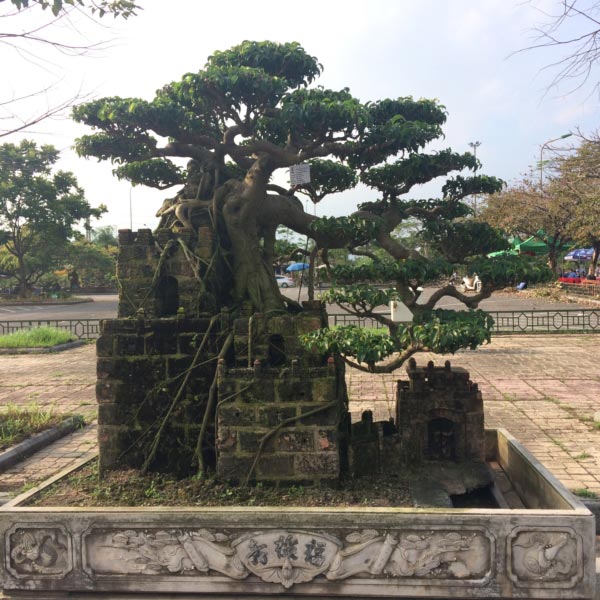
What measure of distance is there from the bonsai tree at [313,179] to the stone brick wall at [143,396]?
1092 mm

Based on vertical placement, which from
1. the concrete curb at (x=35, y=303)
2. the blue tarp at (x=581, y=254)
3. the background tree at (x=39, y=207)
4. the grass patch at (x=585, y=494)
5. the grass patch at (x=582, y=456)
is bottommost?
the grass patch at (x=585, y=494)

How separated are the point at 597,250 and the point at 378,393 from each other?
26.2m

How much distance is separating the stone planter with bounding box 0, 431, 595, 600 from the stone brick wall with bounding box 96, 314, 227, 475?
142 cm

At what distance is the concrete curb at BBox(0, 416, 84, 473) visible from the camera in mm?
6918

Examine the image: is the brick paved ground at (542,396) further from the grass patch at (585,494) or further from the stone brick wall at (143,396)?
the stone brick wall at (143,396)

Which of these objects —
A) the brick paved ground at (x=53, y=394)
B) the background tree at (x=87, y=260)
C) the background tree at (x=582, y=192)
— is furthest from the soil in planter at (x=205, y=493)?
the background tree at (x=87, y=260)

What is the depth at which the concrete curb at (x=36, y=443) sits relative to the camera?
22.7 feet

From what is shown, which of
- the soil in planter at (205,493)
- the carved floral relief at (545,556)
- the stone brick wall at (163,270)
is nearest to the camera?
the carved floral relief at (545,556)

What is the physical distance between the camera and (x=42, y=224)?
32906 mm

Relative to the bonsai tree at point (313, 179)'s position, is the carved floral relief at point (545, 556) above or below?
below

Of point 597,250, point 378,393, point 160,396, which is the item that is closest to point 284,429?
point 160,396

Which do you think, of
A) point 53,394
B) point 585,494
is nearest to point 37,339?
point 53,394

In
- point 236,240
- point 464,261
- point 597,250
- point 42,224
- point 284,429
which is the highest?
point 42,224

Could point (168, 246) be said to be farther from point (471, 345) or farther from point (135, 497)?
point (471, 345)
